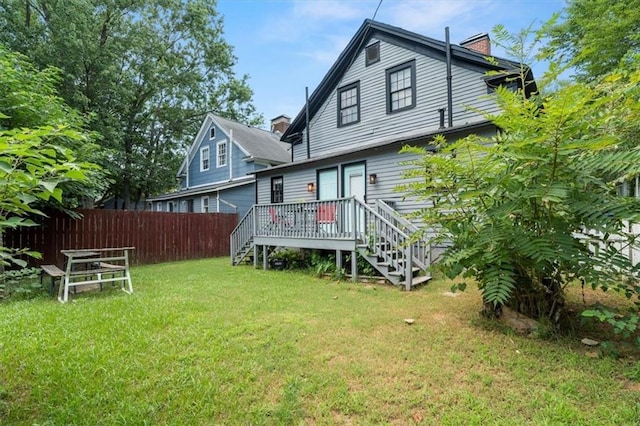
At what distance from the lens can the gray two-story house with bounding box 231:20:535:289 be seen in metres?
7.27

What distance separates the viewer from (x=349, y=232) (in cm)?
733

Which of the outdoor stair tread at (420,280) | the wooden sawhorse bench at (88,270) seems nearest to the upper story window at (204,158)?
the wooden sawhorse bench at (88,270)

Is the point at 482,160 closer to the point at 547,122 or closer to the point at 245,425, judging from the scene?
the point at 547,122

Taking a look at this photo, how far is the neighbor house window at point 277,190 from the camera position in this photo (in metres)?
13.1

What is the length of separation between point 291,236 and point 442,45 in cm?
712

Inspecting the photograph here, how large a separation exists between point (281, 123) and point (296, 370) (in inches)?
857

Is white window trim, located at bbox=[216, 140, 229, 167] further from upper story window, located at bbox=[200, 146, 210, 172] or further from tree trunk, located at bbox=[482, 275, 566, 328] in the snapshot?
tree trunk, located at bbox=[482, 275, 566, 328]

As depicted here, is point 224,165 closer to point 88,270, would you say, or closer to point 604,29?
point 88,270

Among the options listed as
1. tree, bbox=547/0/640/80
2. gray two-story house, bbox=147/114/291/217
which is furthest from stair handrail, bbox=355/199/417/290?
gray two-story house, bbox=147/114/291/217

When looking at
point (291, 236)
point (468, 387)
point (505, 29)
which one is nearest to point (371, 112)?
point (291, 236)

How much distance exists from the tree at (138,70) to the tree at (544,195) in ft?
50.1

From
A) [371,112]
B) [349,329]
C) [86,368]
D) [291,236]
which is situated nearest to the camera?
[86,368]

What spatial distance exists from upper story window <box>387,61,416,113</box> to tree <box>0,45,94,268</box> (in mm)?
8545

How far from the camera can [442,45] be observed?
9367 millimetres
